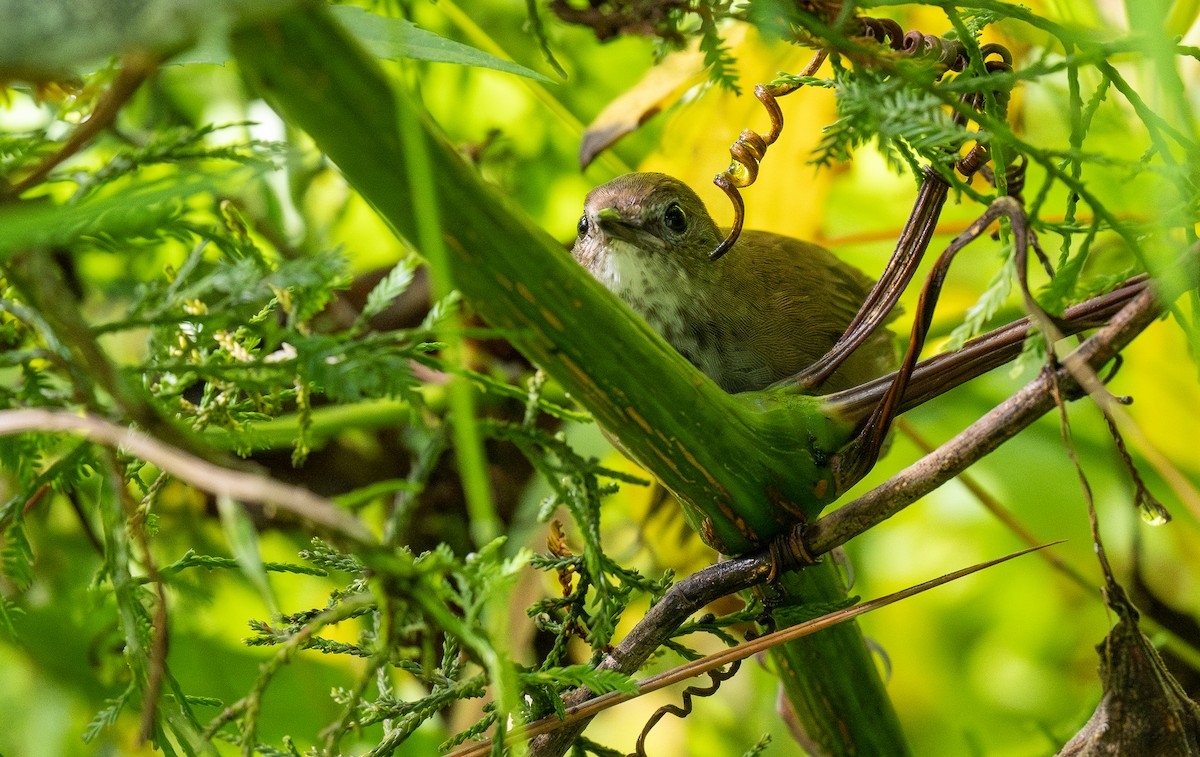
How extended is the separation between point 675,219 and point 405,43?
0.88 m

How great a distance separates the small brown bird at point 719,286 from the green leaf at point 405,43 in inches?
25.1

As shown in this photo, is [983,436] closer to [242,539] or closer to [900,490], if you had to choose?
[900,490]

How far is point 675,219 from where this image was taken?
1.84 metres

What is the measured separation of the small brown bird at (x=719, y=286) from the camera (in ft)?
5.24

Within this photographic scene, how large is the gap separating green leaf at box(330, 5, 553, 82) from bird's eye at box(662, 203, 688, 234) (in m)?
0.80

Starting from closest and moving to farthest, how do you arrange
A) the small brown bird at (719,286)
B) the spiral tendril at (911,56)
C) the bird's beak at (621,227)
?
the spiral tendril at (911,56)
the small brown bird at (719,286)
the bird's beak at (621,227)

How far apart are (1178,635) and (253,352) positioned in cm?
210

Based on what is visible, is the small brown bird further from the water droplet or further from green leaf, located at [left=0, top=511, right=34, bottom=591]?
green leaf, located at [left=0, top=511, right=34, bottom=591]

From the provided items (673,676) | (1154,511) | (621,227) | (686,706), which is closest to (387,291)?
(673,676)

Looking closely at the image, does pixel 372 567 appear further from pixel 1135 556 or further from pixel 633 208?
pixel 1135 556

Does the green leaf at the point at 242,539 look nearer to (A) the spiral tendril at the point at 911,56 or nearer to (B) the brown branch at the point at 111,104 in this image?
(B) the brown branch at the point at 111,104

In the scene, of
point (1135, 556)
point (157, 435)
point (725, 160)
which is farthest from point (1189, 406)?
point (157, 435)

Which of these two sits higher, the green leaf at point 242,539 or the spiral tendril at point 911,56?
the spiral tendril at point 911,56

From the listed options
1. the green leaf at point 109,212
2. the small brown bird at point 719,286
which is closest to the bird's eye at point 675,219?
the small brown bird at point 719,286
